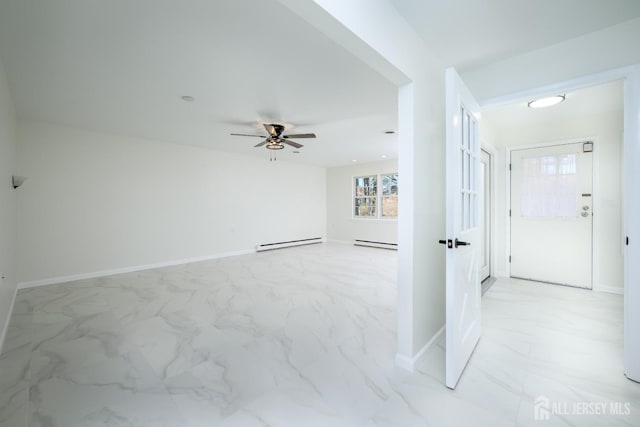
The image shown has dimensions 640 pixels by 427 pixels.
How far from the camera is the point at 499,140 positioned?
4066mm

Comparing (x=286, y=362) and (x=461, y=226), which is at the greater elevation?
(x=461, y=226)

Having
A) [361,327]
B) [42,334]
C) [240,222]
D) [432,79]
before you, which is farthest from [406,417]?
[240,222]

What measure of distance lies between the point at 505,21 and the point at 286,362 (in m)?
2.80

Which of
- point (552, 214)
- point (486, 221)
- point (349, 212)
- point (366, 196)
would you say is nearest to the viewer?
point (552, 214)

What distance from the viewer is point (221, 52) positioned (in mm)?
2090

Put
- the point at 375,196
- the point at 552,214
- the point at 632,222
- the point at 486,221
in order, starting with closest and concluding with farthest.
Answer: the point at 632,222, the point at 552,214, the point at 486,221, the point at 375,196

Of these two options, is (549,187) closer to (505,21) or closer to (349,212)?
(505,21)

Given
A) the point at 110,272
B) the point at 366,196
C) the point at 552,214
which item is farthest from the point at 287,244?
the point at 552,214

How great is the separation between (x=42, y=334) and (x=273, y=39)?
3208 mm

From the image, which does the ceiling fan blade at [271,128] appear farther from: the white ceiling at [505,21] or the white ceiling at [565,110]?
the white ceiling at [565,110]

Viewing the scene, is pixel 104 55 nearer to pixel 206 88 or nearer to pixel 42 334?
Result: pixel 206 88

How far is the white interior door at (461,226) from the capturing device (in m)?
1.60

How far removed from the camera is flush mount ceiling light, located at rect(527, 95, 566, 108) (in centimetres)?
274

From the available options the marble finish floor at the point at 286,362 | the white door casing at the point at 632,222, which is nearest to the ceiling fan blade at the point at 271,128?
the marble finish floor at the point at 286,362
